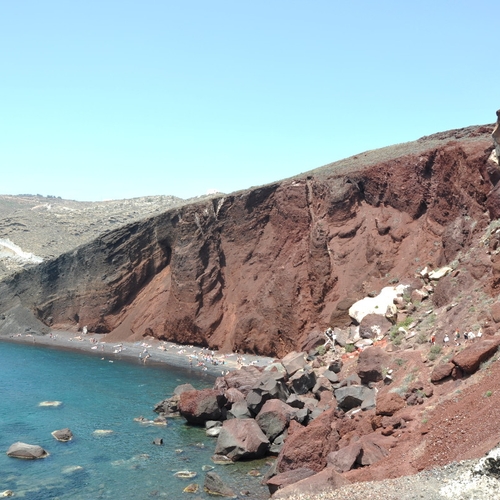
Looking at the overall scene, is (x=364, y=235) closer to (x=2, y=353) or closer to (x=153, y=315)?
(x=153, y=315)

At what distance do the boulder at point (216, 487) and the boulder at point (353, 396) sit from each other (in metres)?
7.43

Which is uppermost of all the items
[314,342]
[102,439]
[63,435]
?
[314,342]

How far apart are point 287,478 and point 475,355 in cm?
924

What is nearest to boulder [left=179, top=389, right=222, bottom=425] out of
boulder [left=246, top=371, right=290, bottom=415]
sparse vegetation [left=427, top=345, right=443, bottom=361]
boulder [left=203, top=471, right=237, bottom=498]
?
boulder [left=246, top=371, right=290, bottom=415]

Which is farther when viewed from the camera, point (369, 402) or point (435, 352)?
point (369, 402)

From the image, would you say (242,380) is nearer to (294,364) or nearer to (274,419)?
(294,364)

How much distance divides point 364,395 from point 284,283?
83.3ft

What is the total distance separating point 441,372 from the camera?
75.8 feet

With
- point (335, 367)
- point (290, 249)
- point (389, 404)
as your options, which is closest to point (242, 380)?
point (335, 367)

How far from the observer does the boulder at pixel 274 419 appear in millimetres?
29250

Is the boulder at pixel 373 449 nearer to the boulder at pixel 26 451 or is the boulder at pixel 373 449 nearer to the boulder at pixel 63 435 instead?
the boulder at pixel 26 451

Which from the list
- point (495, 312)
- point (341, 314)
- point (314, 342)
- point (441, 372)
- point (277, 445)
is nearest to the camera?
point (441, 372)

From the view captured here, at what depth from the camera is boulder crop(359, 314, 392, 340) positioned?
34625mm

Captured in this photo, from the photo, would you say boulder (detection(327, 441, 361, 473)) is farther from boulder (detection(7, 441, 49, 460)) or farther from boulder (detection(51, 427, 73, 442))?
boulder (detection(51, 427, 73, 442))
